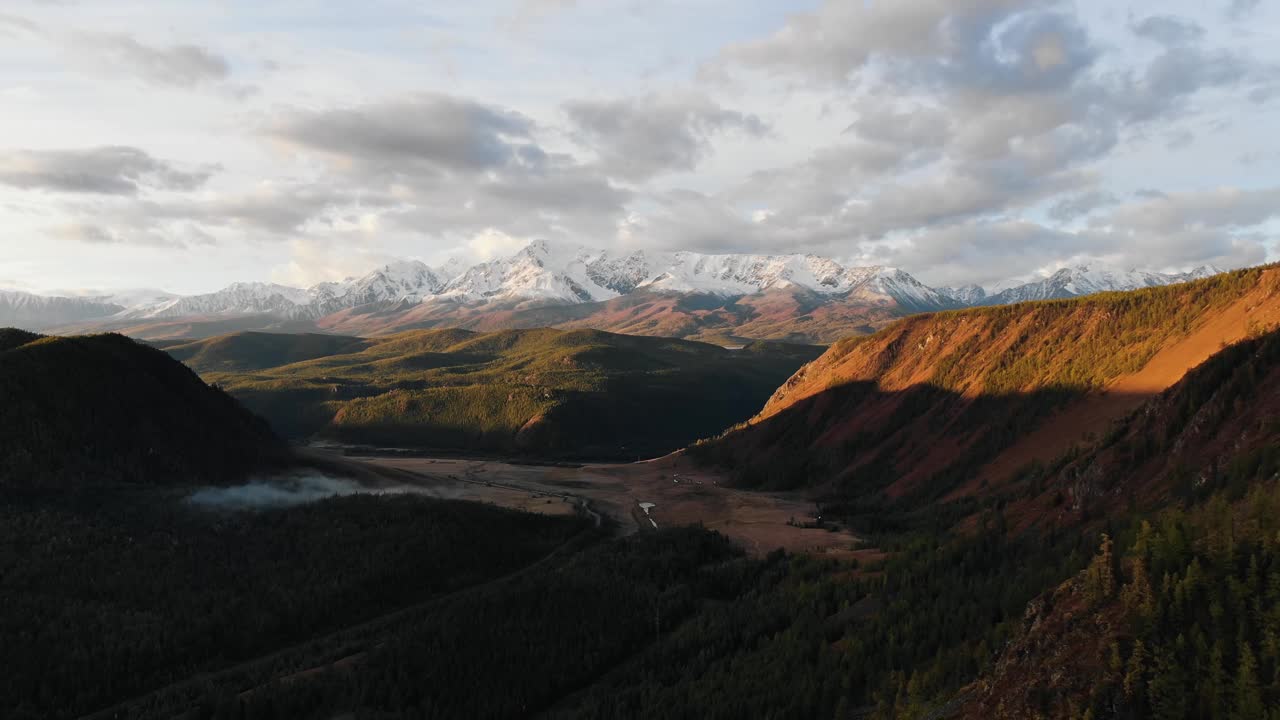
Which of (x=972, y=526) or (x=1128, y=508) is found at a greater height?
(x=1128, y=508)

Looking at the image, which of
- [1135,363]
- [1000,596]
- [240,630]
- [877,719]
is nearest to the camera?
[877,719]

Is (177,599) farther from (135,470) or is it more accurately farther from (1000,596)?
(1000,596)

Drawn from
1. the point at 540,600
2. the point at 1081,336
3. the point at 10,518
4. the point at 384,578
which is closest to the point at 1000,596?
the point at 540,600

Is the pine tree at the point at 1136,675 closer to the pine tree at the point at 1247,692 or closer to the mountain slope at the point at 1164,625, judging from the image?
the mountain slope at the point at 1164,625

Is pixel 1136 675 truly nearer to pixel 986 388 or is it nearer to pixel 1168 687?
pixel 1168 687

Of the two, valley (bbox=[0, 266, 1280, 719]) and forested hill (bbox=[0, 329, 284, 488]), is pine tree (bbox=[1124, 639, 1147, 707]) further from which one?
forested hill (bbox=[0, 329, 284, 488])

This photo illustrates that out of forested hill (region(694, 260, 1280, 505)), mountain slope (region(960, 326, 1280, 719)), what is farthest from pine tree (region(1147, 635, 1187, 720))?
forested hill (region(694, 260, 1280, 505))
